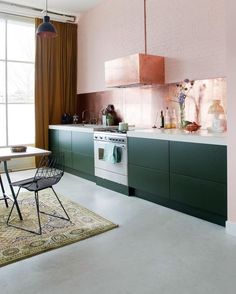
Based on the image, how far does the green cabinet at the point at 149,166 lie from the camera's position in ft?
11.5

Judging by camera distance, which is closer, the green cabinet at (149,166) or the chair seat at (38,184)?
the chair seat at (38,184)

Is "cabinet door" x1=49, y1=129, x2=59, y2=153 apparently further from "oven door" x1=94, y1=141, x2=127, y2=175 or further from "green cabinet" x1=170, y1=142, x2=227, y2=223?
"green cabinet" x1=170, y1=142, x2=227, y2=223

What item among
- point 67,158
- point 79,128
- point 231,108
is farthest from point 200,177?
point 67,158

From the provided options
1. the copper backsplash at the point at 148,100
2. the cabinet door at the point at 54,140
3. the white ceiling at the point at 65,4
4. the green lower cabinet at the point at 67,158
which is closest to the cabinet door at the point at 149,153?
the copper backsplash at the point at 148,100

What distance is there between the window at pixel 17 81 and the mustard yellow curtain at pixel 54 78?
0.21 meters

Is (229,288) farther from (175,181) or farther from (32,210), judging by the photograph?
(32,210)

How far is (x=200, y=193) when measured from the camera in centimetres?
310

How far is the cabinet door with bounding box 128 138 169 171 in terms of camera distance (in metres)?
3.48

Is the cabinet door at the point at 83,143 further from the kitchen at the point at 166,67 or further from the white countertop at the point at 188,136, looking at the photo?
the white countertop at the point at 188,136

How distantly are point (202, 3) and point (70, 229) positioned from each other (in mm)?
3175

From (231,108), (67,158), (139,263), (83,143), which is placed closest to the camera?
(139,263)

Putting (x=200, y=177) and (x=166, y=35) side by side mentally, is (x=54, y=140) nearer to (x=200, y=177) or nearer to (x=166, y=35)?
(x=166, y=35)

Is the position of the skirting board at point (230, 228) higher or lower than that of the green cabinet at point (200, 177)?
lower

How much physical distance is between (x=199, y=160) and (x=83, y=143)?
2443 mm
